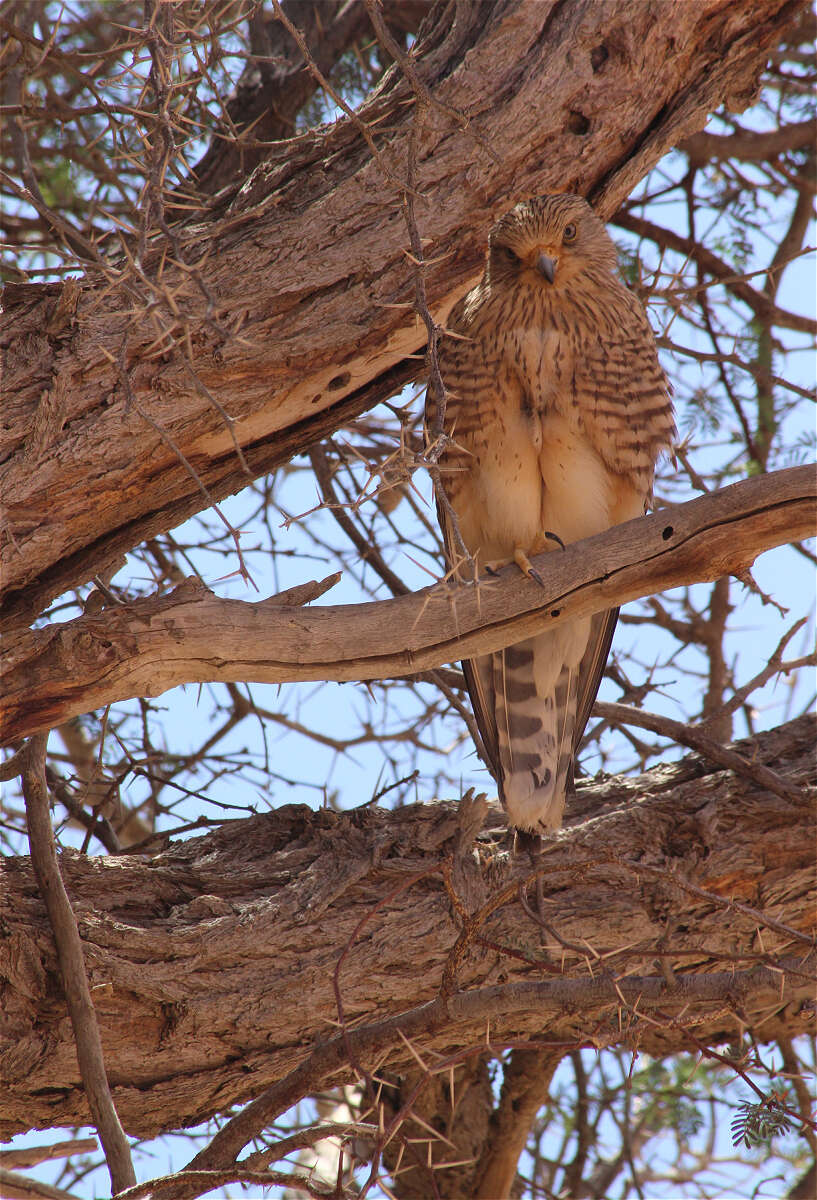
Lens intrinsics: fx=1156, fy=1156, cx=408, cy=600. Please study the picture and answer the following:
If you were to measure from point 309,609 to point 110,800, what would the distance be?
56.7 inches

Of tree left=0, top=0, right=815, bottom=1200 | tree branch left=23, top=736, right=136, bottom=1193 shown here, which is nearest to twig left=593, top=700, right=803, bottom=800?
tree left=0, top=0, right=815, bottom=1200

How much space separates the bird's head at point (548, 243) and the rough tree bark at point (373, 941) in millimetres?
1550

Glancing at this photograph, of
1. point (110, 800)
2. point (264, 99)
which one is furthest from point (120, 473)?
point (264, 99)

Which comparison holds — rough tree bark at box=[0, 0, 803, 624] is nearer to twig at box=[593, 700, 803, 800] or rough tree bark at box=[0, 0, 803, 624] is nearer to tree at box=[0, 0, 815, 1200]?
tree at box=[0, 0, 815, 1200]

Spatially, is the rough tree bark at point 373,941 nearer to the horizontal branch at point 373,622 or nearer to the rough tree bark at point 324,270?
the horizontal branch at point 373,622

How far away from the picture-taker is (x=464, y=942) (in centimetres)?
223

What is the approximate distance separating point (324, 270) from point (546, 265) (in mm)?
702

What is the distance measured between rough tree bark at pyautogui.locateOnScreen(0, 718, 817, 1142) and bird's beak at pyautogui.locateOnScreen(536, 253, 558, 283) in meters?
1.52

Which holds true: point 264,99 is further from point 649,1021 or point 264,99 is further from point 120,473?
point 649,1021

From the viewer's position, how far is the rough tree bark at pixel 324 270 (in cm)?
276

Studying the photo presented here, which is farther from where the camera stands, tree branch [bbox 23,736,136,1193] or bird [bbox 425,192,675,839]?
bird [bbox 425,192,675,839]

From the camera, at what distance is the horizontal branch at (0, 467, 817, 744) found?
2.37m

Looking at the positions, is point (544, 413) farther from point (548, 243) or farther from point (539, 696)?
point (539, 696)

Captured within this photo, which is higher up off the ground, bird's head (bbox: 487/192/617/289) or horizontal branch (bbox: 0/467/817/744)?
bird's head (bbox: 487/192/617/289)
